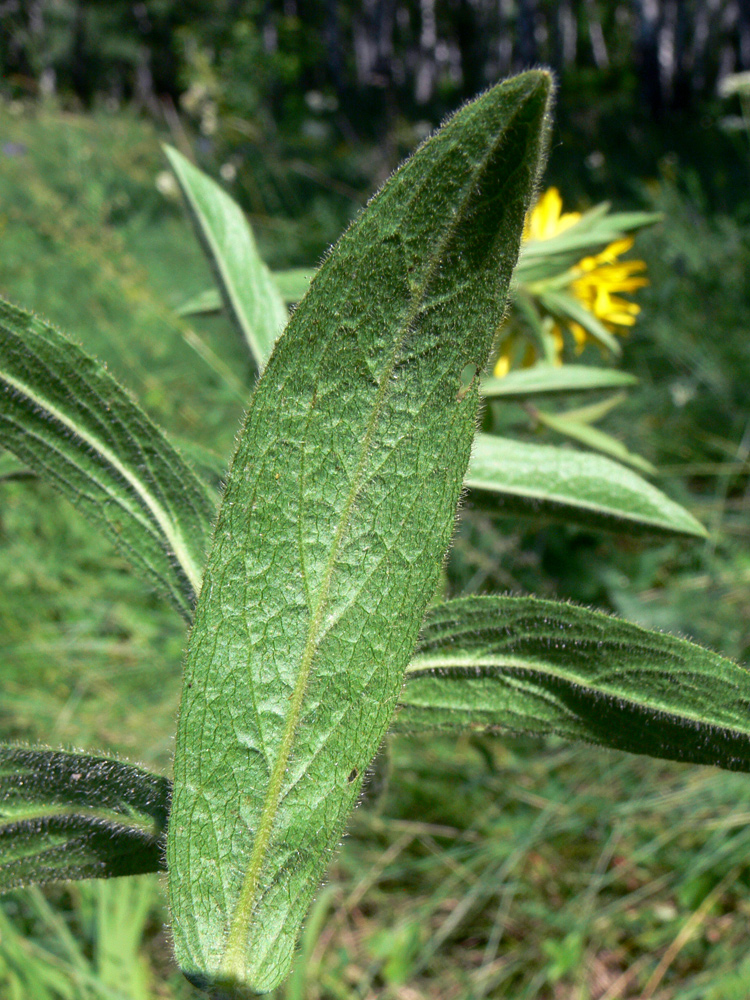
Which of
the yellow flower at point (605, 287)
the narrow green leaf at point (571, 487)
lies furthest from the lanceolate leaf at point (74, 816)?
the yellow flower at point (605, 287)

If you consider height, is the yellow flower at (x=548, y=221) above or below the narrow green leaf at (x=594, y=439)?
above

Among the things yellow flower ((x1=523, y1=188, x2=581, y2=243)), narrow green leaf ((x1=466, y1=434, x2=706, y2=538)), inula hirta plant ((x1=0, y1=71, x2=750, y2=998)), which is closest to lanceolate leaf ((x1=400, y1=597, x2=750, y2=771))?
inula hirta plant ((x1=0, y1=71, x2=750, y2=998))

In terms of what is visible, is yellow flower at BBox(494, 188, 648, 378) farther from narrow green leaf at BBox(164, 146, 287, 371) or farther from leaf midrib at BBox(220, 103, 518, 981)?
leaf midrib at BBox(220, 103, 518, 981)

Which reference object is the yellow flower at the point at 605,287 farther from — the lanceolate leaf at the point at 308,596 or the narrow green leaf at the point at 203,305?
the lanceolate leaf at the point at 308,596

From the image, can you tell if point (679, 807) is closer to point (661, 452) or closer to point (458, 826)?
point (458, 826)

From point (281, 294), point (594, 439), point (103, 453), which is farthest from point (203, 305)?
point (594, 439)

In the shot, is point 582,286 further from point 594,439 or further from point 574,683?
point 574,683
